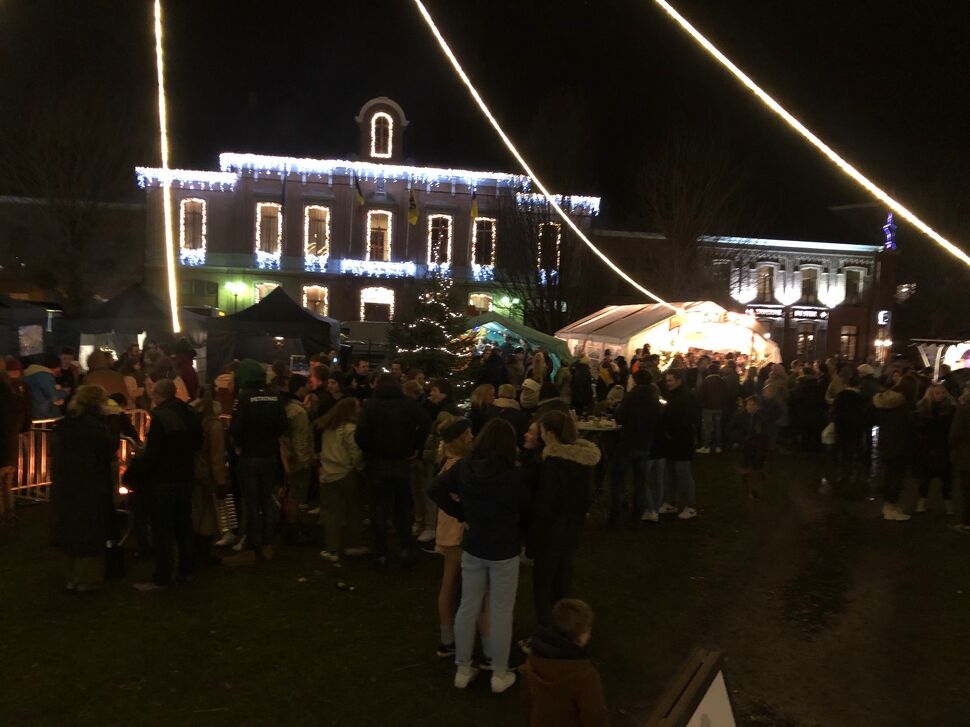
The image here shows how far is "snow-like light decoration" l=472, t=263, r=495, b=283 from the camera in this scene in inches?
1308

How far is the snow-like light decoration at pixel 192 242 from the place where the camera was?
31.4 m

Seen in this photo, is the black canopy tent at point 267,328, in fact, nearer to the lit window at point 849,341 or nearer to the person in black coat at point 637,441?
the person in black coat at point 637,441

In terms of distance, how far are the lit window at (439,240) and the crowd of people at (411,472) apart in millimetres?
22308

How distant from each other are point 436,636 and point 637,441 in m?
3.59

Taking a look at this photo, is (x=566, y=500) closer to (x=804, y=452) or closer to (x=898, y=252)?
(x=804, y=452)

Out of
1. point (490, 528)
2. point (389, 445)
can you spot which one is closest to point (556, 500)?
point (490, 528)

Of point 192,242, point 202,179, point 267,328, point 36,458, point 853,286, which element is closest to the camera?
point 36,458

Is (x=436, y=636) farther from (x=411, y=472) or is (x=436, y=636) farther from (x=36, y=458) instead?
(x=36, y=458)

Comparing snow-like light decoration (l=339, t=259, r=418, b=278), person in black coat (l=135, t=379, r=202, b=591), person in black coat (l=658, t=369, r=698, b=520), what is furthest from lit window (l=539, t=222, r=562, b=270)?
person in black coat (l=135, t=379, r=202, b=591)

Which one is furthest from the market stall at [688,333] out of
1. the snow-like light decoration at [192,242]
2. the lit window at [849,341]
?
the lit window at [849,341]

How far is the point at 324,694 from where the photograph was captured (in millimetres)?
4660

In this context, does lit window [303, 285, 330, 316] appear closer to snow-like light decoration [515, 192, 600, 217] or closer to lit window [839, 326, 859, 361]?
snow-like light decoration [515, 192, 600, 217]

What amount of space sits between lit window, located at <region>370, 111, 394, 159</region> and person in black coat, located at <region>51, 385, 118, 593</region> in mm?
27950

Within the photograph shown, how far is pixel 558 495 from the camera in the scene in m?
4.91
